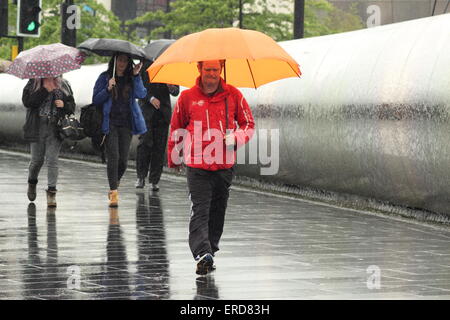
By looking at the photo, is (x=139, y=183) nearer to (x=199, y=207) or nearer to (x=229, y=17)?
(x=199, y=207)

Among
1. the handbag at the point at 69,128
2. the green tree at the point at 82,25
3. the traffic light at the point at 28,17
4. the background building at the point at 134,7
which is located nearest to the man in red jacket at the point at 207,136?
the handbag at the point at 69,128


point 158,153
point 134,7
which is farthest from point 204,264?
point 134,7

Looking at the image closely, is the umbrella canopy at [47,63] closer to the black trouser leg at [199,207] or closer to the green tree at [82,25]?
the black trouser leg at [199,207]

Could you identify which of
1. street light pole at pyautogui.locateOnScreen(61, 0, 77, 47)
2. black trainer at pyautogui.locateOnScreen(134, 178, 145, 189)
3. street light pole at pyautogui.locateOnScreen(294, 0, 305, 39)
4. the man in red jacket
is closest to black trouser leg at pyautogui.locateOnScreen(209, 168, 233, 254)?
the man in red jacket

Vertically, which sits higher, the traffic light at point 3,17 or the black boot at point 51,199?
the traffic light at point 3,17

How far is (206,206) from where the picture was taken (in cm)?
917

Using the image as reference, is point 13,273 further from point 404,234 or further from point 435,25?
point 435,25

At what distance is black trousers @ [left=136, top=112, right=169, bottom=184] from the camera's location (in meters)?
16.7

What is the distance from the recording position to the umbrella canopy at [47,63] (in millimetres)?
14039

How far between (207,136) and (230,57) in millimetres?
613

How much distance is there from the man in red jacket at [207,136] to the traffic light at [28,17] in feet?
53.5
